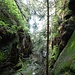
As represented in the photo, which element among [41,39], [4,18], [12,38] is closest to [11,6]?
[4,18]

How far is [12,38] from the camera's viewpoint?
14414 millimetres

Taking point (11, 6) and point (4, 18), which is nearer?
point (4, 18)

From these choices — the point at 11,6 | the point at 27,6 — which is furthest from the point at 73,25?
the point at 27,6

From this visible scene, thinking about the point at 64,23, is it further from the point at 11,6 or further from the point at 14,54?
the point at 11,6

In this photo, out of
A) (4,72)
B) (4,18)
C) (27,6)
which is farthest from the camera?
(27,6)

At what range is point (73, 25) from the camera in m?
13.4

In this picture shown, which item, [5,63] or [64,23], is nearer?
[5,63]

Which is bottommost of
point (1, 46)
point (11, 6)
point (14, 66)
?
point (14, 66)

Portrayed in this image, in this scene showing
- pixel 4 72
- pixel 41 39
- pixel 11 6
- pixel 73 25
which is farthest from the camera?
pixel 41 39

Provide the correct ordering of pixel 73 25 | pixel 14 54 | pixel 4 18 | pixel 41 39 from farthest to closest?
1. pixel 41 39
2. pixel 4 18
3. pixel 14 54
4. pixel 73 25

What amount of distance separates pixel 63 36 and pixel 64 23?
1258 millimetres

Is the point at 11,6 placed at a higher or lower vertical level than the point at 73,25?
higher

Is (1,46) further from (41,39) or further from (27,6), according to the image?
(27,6)

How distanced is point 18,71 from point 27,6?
16.6 m
